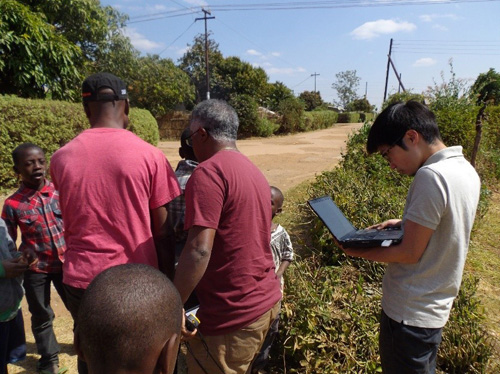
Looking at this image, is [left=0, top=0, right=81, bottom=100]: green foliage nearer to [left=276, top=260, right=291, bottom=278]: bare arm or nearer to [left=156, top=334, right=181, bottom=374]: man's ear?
[left=276, top=260, right=291, bottom=278]: bare arm

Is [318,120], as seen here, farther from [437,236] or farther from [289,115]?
[437,236]

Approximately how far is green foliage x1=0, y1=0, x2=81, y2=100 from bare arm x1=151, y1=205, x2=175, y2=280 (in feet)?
29.8

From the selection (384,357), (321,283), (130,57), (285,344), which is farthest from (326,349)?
(130,57)

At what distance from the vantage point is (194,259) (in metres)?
1.50

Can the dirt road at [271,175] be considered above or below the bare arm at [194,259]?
below

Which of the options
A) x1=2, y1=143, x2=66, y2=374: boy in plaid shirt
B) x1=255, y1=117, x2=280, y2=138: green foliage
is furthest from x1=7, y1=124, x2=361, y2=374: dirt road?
x1=255, y1=117, x2=280, y2=138: green foliage

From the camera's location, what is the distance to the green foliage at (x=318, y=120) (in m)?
32.4

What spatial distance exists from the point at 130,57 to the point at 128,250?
17.6 meters

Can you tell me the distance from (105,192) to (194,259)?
504 mm

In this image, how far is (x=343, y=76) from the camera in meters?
69.1

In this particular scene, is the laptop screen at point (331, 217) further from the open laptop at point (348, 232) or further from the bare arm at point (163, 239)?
the bare arm at point (163, 239)

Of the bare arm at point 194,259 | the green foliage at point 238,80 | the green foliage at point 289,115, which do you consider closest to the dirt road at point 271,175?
the bare arm at point 194,259

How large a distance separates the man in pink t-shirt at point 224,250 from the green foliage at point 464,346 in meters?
1.52

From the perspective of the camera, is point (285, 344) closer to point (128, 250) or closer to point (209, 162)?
point (128, 250)
